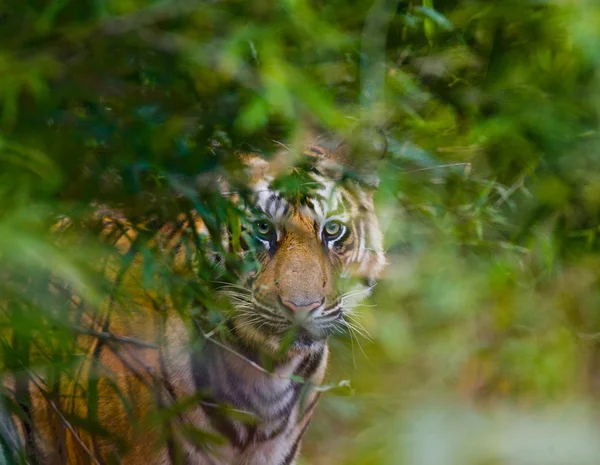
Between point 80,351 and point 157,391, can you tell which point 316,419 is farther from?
point 80,351

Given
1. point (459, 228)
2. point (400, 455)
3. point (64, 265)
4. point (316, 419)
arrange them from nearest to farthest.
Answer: point (64, 265) → point (400, 455) → point (459, 228) → point (316, 419)

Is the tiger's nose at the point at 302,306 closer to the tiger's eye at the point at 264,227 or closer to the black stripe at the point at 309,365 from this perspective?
the tiger's eye at the point at 264,227

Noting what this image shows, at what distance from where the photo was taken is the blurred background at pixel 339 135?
103 centimetres

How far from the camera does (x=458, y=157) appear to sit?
150 cm

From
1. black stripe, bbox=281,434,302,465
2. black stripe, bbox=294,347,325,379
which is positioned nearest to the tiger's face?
black stripe, bbox=294,347,325,379

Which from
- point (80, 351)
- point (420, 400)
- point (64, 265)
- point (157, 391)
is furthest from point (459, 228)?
point (64, 265)

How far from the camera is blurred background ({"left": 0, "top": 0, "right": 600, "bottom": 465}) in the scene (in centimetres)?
103

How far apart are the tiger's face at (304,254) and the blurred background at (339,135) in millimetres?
72

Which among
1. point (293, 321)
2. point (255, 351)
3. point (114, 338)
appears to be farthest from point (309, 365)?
point (114, 338)

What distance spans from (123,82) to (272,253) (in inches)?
15.9

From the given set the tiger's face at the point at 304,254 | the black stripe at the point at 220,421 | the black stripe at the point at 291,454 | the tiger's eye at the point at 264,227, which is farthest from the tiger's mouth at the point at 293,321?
the black stripe at the point at 291,454

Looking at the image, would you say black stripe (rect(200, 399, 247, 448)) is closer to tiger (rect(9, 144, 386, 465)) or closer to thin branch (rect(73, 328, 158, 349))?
tiger (rect(9, 144, 386, 465))

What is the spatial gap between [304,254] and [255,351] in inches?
9.9

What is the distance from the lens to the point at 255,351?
151cm
